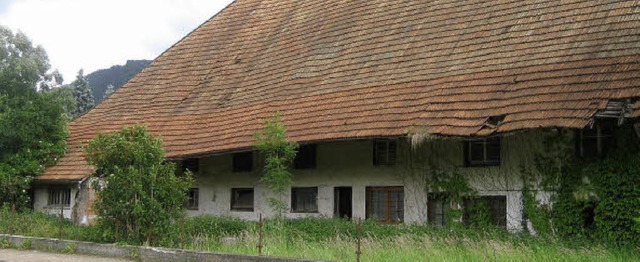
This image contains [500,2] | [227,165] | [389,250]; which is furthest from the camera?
[227,165]

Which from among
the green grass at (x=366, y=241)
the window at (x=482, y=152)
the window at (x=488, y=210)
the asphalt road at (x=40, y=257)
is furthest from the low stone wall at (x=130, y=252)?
the window at (x=482, y=152)

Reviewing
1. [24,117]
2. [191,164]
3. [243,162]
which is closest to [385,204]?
[243,162]

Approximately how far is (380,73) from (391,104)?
2047mm

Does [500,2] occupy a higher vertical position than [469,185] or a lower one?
higher

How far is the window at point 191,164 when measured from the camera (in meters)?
23.5

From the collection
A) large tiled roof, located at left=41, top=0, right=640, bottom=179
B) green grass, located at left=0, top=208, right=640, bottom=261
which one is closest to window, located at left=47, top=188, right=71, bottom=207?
large tiled roof, located at left=41, top=0, right=640, bottom=179

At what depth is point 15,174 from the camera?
2297 centimetres

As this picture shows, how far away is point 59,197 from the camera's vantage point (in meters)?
24.0

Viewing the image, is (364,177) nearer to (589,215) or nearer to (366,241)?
(366,241)

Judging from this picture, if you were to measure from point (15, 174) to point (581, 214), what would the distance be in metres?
16.9

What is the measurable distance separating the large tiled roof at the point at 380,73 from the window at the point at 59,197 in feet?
2.68

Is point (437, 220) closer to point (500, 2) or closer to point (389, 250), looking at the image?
point (389, 250)

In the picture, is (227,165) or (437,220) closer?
(437,220)

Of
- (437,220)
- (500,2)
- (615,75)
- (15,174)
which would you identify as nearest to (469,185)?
(437,220)
